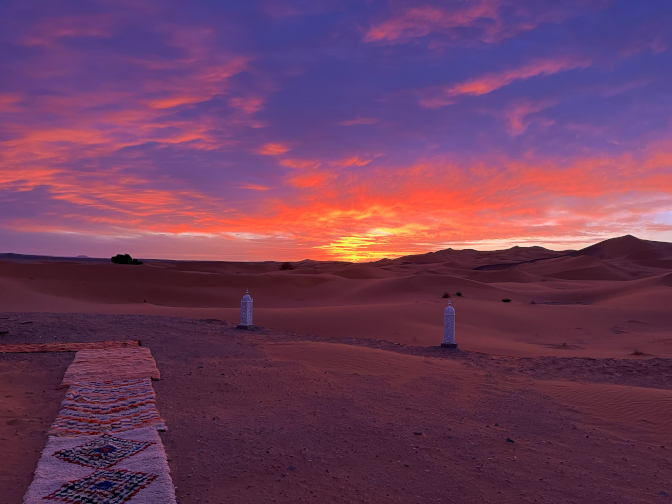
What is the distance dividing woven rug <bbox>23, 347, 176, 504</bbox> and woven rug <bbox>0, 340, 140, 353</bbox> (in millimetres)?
2616

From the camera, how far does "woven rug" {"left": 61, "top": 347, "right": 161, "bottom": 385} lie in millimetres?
7699

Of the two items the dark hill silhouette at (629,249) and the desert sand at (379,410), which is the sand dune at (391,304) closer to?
the desert sand at (379,410)

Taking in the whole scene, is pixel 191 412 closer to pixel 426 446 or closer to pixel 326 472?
pixel 326 472

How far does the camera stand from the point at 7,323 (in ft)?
42.4

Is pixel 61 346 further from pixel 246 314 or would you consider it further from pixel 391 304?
pixel 391 304

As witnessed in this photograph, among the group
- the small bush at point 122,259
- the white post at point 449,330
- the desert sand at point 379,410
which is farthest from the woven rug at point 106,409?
the small bush at point 122,259

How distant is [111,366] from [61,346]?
267 centimetres

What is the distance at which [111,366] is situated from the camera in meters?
8.49

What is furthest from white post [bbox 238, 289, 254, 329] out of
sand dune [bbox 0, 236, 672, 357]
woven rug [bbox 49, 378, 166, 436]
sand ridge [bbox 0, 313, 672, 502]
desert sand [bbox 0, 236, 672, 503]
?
woven rug [bbox 49, 378, 166, 436]

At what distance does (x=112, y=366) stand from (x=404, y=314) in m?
13.7

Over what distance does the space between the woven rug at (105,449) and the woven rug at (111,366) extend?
0.16 ft

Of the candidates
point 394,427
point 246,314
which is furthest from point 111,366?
point 246,314

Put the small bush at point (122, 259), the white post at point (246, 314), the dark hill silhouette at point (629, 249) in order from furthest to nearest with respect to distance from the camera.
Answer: the dark hill silhouette at point (629, 249), the small bush at point (122, 259), the white post at point (246, 314)

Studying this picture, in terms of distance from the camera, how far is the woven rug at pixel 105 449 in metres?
3.94
